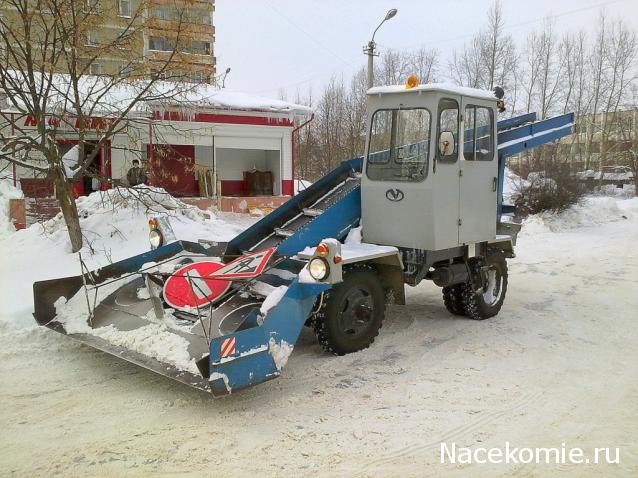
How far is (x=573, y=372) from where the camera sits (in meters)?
5.31

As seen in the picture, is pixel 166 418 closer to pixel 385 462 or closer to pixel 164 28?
pixel 385 462

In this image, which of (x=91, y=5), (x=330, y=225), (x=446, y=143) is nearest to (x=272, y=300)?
(x=330, y=225)

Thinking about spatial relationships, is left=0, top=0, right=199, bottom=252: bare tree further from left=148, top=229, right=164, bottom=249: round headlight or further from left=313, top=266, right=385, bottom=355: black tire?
left=313, top=266, right=385, bottom=355: black tire

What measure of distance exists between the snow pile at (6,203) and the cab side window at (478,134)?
9.18 meters

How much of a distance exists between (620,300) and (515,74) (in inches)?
1426

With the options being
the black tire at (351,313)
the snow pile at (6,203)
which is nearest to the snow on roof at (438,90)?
the black tire at (351,313)

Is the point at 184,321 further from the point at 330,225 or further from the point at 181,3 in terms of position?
the point at 181,3

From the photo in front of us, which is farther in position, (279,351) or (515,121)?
(515,121)

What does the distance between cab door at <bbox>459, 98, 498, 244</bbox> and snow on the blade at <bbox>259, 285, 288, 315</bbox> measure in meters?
2.47

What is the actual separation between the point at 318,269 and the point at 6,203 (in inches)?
428

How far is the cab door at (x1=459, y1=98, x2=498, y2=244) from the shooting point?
619 centimetres

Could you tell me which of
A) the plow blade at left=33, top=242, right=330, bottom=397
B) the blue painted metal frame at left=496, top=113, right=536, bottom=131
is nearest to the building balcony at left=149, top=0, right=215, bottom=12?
the plow blade at left=33, top=242, right=330, bottom=397

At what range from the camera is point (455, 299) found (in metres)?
7.08

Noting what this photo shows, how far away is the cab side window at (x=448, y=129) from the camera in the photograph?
5785mm
